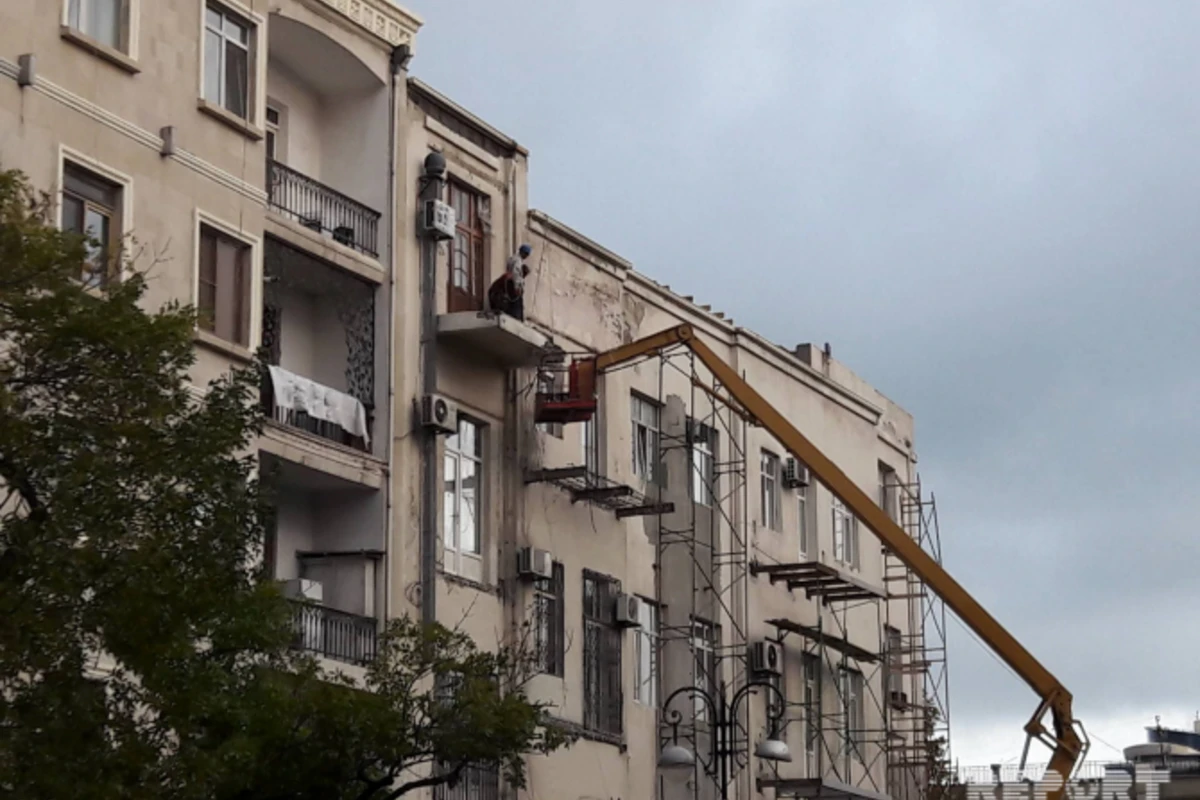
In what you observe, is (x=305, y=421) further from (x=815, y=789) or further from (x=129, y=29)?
(x=815, y=789)

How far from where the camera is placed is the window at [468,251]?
34750 mm

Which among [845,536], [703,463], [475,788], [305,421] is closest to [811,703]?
[845,536]

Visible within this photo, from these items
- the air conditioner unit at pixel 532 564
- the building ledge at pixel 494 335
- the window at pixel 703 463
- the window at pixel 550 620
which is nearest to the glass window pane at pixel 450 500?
the air conditioner unit at pixel 532 564

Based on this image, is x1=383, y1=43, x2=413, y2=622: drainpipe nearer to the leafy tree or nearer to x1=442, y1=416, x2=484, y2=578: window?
x1=442, y1=416, x2=484, y2=578: window

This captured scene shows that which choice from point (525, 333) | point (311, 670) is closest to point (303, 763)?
point (311, 670)

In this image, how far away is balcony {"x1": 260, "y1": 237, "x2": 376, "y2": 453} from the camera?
31.4 metres

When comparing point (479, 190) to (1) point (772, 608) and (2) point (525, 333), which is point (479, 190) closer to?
(2) point (525, 333)

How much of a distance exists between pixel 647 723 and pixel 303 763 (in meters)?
18.0

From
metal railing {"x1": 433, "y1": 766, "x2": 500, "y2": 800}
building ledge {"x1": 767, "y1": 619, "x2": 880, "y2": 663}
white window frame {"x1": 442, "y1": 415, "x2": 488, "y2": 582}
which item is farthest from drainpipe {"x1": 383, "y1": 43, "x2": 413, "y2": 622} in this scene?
building ledge {"x1": 767, "y1": 619, "x2": 880, "y2": 663}

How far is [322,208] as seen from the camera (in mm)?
32375

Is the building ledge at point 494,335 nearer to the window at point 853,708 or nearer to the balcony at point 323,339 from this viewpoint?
the balcony at point 323,339

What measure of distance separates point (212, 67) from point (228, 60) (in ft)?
1.25

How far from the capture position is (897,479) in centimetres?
4988

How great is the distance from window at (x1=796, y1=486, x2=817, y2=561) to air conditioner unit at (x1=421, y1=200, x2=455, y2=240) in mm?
12696
